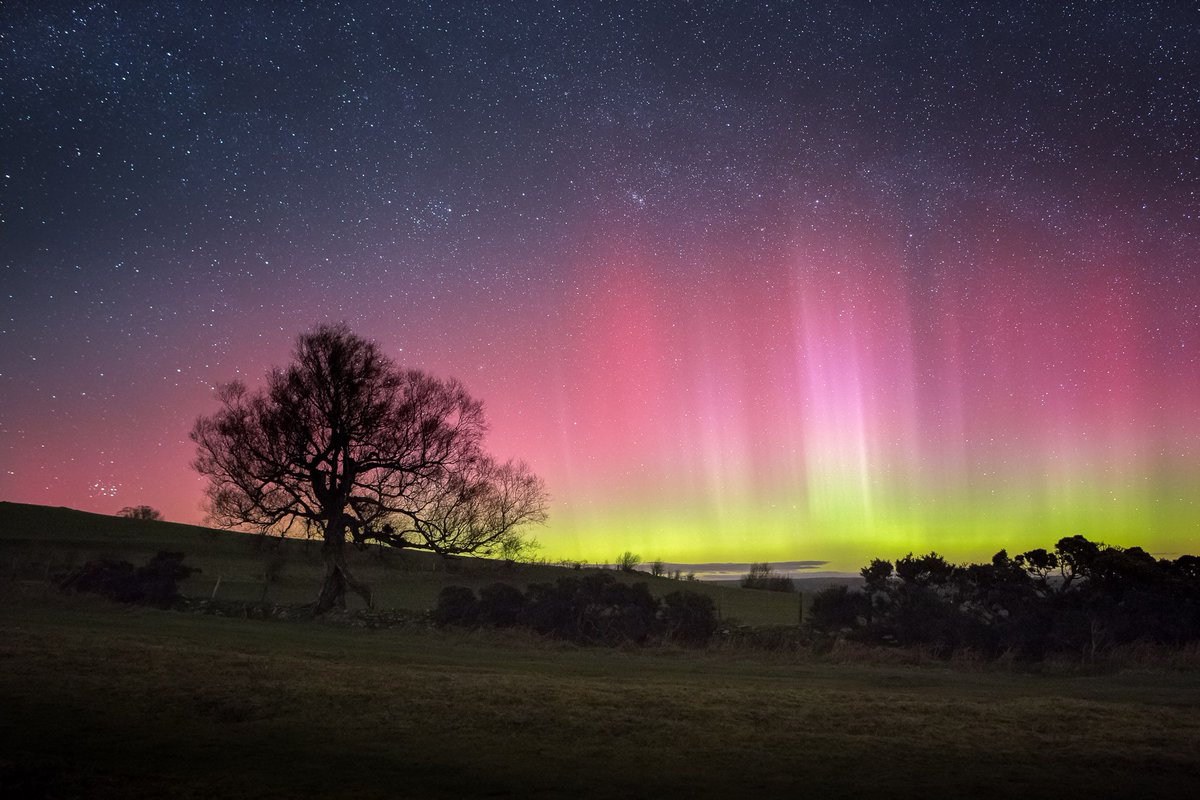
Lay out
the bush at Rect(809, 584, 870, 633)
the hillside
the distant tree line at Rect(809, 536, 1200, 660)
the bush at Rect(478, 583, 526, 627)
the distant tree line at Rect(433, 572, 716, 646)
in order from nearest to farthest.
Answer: the distant tree line at Rect(809, 536, 1200, 660) < the distant tree line at Rect(433, 572, 716, 646) < the bush at Rect(809, 584, 870, 633) < the bush at Rect(478, 583, 526, 627) < the hillside

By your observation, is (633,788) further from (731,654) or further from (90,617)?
(90,617)

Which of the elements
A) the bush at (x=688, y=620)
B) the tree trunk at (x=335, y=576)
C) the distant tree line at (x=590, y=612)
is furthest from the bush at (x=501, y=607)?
the tree trunk at (x=335, y=576)

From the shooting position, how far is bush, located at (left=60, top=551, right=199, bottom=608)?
31.4m

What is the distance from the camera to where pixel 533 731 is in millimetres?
10594

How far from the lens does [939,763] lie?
9555 millimetres

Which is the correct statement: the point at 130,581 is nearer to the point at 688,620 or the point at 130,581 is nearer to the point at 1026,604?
the point at 688,620

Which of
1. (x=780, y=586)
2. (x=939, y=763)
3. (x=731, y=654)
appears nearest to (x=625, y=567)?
(x=780, y=586)

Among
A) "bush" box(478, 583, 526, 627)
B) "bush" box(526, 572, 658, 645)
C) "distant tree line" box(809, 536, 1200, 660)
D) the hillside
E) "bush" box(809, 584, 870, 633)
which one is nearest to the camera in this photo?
"distant tree line" box(809, 536, 1200, 660)

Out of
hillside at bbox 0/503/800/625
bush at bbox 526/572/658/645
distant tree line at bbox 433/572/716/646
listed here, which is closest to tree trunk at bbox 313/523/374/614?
hillside at bbox 0/503/800/625

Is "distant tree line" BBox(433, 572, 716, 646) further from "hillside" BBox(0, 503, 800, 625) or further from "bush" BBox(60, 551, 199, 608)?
"bush" BBox(60, 551, 199, 608)

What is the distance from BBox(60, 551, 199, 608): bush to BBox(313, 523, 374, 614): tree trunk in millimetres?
5697

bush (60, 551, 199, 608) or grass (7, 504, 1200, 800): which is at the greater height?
bush (60, 551, 199, 608)

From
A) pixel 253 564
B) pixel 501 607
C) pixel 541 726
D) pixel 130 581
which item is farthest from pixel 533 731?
pixel 253 564

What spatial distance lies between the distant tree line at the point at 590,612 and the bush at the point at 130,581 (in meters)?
11.1
